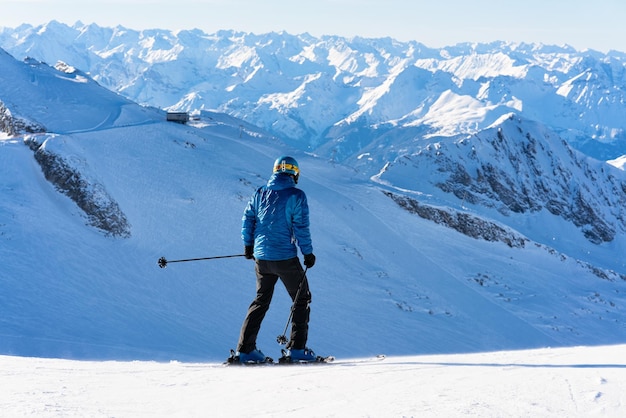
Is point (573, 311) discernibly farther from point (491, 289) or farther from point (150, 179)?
point (150, 179)

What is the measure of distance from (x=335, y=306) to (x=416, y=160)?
80.4 m

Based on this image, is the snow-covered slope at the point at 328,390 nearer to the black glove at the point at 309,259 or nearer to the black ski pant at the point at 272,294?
the black ski pant at the point at 272,294

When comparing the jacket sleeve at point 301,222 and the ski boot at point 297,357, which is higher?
the jacket sleeve at point 301,222

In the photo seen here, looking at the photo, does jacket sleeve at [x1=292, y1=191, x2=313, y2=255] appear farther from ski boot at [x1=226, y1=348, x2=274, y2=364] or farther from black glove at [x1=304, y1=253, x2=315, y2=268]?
ski boot at [x1=226, y1=348, x2=274, y2=364]

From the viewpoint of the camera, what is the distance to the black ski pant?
9789 mm

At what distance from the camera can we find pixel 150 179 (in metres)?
34.7

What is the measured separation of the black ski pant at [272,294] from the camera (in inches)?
385

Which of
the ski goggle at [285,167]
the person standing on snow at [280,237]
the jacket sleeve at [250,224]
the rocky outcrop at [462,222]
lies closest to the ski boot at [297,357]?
the person standing on snow at [280,237]

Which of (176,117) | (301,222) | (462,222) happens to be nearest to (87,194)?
(301,222)

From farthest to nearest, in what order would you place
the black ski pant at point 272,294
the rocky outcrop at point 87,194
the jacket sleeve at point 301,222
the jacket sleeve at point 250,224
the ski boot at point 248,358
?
1. the rocky outcrop at point 87,194
2. the ski boot at point 248,358
3. the jacket sleeve at point 250,224
4. the black ski pant at point 272,294
5. the jacket sleeve at point 301,222

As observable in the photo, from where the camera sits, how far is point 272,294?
32.8 ft

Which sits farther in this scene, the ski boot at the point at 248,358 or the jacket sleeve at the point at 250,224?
the ski boot at the point at 248,358

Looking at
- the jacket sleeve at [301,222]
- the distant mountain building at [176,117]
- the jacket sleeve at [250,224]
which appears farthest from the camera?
the distant mountain building at [176,117]

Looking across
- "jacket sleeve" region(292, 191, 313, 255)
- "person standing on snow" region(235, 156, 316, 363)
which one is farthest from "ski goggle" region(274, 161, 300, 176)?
"jacket sleeve" region(292, 191, 313, 255)
